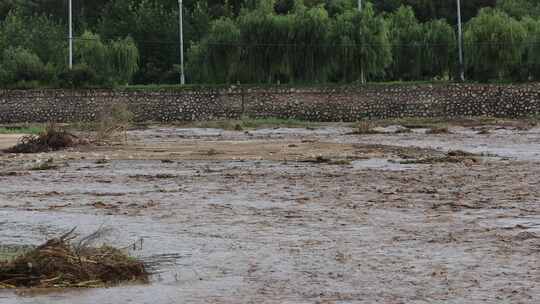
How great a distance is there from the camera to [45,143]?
110ft

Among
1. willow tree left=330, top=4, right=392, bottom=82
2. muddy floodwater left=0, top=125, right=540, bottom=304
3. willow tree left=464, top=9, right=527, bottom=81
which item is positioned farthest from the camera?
willow tree left=330, top=4, right=392, bottom=82

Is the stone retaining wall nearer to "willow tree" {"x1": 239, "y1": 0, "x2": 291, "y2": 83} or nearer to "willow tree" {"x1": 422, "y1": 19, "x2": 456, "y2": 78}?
"willow tree" {"x1": 239, "y1": 0, "x2": 291, "y2": 83}

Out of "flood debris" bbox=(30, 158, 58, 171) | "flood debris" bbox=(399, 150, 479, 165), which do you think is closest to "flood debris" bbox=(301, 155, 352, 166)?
"flood debris" bbox=(399, 150, 479, 165)

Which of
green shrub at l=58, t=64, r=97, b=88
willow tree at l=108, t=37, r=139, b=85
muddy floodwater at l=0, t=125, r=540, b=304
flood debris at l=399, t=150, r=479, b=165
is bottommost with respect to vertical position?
flood debris at l=399, t=150, r=479, b=165

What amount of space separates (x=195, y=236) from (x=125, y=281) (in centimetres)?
319

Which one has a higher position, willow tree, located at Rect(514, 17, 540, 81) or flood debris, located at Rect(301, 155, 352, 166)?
willow tree, located at Rect(514, 17, 540, 81)

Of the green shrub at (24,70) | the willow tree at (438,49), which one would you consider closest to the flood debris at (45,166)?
the green shrub at (24,70)

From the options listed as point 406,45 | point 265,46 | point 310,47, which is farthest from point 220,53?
point 406,45

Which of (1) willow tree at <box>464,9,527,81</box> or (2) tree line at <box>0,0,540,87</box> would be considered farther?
(2) tree line at <box>0,0,540,87</box>

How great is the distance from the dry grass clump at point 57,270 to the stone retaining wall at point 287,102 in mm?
49633

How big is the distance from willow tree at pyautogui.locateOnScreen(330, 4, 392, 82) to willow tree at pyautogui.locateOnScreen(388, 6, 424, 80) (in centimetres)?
233

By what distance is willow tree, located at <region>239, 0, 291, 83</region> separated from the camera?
6256cm

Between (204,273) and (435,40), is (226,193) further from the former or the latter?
(435,40)

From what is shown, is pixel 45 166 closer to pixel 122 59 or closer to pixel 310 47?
pixel 310 47
